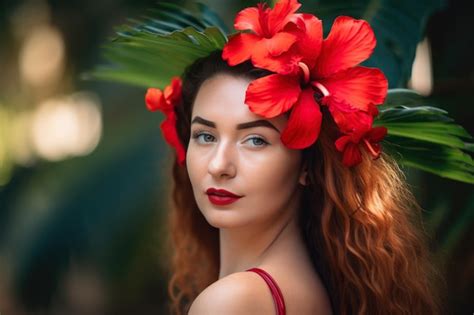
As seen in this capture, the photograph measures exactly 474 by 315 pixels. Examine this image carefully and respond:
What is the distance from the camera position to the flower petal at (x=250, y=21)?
1.52 meters

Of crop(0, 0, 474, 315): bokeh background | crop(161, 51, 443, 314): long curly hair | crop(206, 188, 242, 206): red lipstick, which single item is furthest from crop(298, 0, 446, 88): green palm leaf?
crop(206, 188, 242, 206): red lipstick

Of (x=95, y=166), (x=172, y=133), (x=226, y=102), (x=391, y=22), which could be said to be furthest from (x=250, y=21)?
(x=95, y=166)

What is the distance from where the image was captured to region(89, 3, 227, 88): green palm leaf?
5.27 ft

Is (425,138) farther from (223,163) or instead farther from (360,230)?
(223,163)

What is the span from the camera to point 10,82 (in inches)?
137

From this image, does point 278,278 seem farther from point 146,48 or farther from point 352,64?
point 146,48

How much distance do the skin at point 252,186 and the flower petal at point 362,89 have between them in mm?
136

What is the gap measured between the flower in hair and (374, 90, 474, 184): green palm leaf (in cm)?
14

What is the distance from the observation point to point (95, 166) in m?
2.90

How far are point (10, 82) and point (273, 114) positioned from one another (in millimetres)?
2324

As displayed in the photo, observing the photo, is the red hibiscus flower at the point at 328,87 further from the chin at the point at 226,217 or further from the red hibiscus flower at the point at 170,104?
the red hibiscus flower at the point at 170,104

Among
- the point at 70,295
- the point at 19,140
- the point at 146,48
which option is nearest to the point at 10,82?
the point at 19,140

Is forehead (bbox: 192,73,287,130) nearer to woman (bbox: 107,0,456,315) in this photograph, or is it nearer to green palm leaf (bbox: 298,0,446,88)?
woman (bbox: 107,0,456,315)

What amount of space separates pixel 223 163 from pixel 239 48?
0.78ft
